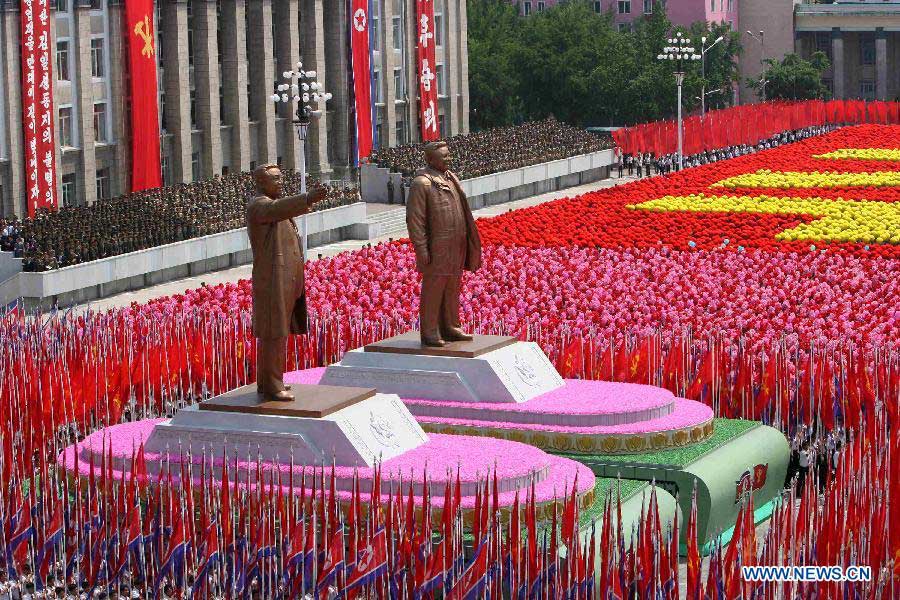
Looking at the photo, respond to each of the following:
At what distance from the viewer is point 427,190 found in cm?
2497

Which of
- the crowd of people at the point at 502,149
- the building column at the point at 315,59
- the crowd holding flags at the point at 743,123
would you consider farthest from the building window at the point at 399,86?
the crowd holding flags at the point at 743,123

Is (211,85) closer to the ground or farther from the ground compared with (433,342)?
farther from the ground

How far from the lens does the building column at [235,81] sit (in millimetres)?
61094

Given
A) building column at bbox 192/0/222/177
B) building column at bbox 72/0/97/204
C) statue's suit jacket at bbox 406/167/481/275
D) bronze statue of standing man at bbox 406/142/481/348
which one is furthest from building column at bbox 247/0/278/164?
statue's suit jacket at bbox 406/167/481/275

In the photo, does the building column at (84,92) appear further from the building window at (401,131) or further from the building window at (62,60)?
the building window at (401,131)

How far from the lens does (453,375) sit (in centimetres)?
2508

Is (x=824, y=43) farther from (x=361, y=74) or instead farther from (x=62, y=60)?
→ (x=62, y=60)

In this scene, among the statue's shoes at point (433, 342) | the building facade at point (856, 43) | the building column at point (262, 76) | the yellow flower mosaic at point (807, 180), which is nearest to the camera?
the statue's shoes at point (433, 342)

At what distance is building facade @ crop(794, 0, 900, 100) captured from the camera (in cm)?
11431

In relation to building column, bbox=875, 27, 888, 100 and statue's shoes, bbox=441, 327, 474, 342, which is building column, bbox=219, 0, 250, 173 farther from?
building column, bbox=875, 27, 888, 100

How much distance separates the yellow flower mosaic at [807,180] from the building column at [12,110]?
21.3 meters

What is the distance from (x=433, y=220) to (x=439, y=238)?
0.26 meters

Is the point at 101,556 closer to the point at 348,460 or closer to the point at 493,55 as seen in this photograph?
the point at 348,460

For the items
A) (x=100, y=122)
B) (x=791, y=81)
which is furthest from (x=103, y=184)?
(x=791, y=81)
